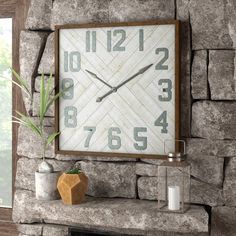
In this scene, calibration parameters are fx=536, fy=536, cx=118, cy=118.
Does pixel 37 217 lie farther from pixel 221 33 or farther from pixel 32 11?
pixel 221 33

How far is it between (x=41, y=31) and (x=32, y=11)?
0.12 m

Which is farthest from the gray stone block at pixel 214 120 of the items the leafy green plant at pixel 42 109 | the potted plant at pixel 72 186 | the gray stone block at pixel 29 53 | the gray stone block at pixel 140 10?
the gray stone block at pixel 29 53

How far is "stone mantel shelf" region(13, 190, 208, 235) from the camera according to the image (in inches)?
96.3

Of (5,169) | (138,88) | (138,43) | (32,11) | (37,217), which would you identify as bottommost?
(37,217)

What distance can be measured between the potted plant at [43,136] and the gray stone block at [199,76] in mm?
697

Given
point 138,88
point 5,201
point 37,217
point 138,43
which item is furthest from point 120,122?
point 5,201

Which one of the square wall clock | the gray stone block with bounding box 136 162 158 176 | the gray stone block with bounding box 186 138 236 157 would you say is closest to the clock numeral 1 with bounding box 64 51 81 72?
the square wall clock

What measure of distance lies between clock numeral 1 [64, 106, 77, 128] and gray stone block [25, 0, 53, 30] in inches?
18.0

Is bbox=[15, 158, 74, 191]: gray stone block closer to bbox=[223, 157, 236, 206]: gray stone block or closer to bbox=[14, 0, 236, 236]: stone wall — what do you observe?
bbox=[14, 0, 236, 236]: stone wall

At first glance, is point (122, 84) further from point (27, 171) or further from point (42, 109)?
point (27, 171)

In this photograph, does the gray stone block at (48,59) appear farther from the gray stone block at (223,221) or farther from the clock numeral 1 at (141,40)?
the gray stone block at (223,221)

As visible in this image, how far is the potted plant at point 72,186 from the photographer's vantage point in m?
2.60

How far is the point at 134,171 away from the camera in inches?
107

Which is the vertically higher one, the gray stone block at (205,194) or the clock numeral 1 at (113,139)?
the clock numeral 1 at (113,139)
